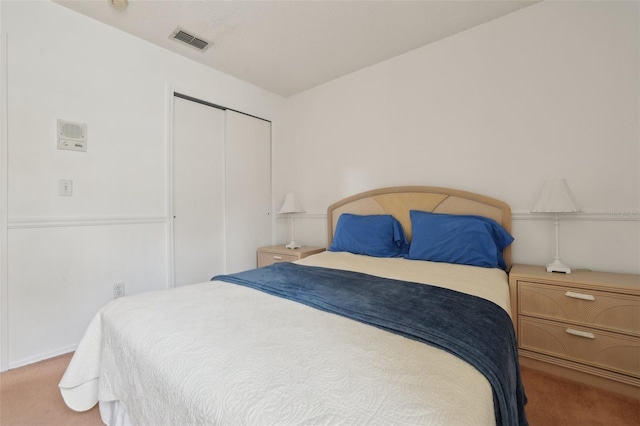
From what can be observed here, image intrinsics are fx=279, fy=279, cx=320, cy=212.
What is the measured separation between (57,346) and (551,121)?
12.4 ft

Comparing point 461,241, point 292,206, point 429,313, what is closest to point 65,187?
point 292,206

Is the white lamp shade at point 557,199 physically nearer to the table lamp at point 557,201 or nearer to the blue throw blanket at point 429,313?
the table lamp at point 557,201

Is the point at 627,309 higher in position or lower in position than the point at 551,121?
lower

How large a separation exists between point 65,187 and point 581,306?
3349 millimetres

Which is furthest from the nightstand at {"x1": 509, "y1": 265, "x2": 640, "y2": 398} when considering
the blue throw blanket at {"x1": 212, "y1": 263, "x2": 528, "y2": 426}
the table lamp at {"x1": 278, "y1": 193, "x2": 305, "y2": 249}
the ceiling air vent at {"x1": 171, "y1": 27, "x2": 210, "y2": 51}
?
the ceiling air vent at {"x1": 171, "y1": 27, "x2": 210, "y2": 51}

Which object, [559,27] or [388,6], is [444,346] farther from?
[559,27]

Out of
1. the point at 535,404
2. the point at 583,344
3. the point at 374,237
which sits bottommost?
the point at 535,404

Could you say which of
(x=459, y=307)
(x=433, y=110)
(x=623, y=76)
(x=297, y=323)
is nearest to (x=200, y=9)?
(x=433, y=110)

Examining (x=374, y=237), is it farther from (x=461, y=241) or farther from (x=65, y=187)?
(x=65, y=187)

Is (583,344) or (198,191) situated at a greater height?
(198,191)

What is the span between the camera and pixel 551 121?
6.38 ft

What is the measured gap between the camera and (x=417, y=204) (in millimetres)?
2453

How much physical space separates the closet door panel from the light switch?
1276mm

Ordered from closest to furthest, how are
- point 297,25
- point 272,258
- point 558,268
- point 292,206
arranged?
point 558,268
point 297,25
point 272,258
point 292,206
